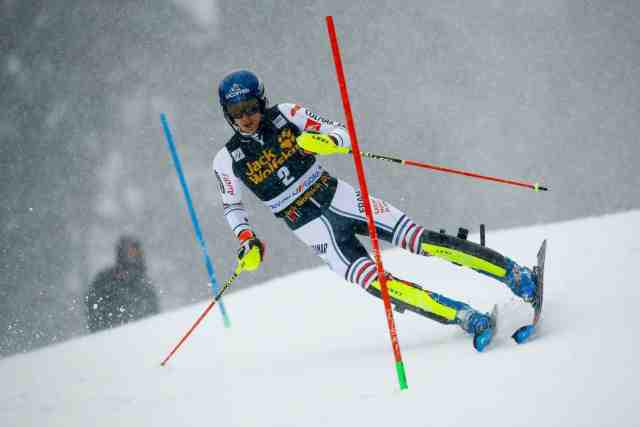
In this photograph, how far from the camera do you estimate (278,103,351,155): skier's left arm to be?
96.3 inches

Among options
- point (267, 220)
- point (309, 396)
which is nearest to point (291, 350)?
point (309, 396)

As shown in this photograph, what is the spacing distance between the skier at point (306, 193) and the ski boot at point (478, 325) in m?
0.19

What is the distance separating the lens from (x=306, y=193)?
2.78 metres

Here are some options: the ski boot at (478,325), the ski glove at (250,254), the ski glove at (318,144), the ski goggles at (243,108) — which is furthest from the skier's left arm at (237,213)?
the ski boot at (478,325)

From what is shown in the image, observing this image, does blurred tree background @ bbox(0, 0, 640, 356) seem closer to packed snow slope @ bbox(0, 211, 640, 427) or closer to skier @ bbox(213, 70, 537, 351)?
packed snow slope @ bbox(0, 211, 640, 427)

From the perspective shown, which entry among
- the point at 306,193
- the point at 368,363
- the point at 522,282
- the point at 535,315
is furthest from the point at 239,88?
the point at 535,315

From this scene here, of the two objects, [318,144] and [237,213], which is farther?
→ [237,213]

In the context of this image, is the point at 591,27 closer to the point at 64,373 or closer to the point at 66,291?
the point at 64,373

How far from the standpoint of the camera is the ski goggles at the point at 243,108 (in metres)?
2.62

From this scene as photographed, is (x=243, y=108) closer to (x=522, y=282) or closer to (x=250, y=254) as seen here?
(x=250, y=254)

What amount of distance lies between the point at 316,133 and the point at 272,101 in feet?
18.0

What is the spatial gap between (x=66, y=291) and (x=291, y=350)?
5.60m

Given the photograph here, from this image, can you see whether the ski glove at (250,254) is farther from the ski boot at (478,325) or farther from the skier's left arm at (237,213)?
the ski boot at (478,325)

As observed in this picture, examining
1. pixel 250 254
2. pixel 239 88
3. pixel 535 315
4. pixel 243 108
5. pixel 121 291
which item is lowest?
pixel 121 291
